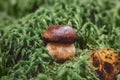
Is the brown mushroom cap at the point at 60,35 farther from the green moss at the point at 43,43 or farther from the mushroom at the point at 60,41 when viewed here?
the green moss at the point at 43,43

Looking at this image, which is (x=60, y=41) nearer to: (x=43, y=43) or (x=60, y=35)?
(x=60, y=35)

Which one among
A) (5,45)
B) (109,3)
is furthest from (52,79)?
(109,3)

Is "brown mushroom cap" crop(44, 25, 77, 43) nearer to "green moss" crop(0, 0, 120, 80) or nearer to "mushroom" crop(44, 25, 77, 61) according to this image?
"mushroom" crop(44, 25, 77, 61)

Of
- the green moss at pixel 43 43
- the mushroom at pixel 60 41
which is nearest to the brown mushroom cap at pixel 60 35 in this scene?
the mushroom at pixel 60 41

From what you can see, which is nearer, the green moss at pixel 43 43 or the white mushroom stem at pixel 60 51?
the green moss at pixel 43 43

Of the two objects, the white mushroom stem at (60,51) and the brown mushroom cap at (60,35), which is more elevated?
the brown mushroom cap at (60,35)

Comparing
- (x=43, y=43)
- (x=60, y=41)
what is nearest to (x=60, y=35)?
(x=60, y=41)

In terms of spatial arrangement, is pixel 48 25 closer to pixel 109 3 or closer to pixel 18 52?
pixel 18 52
